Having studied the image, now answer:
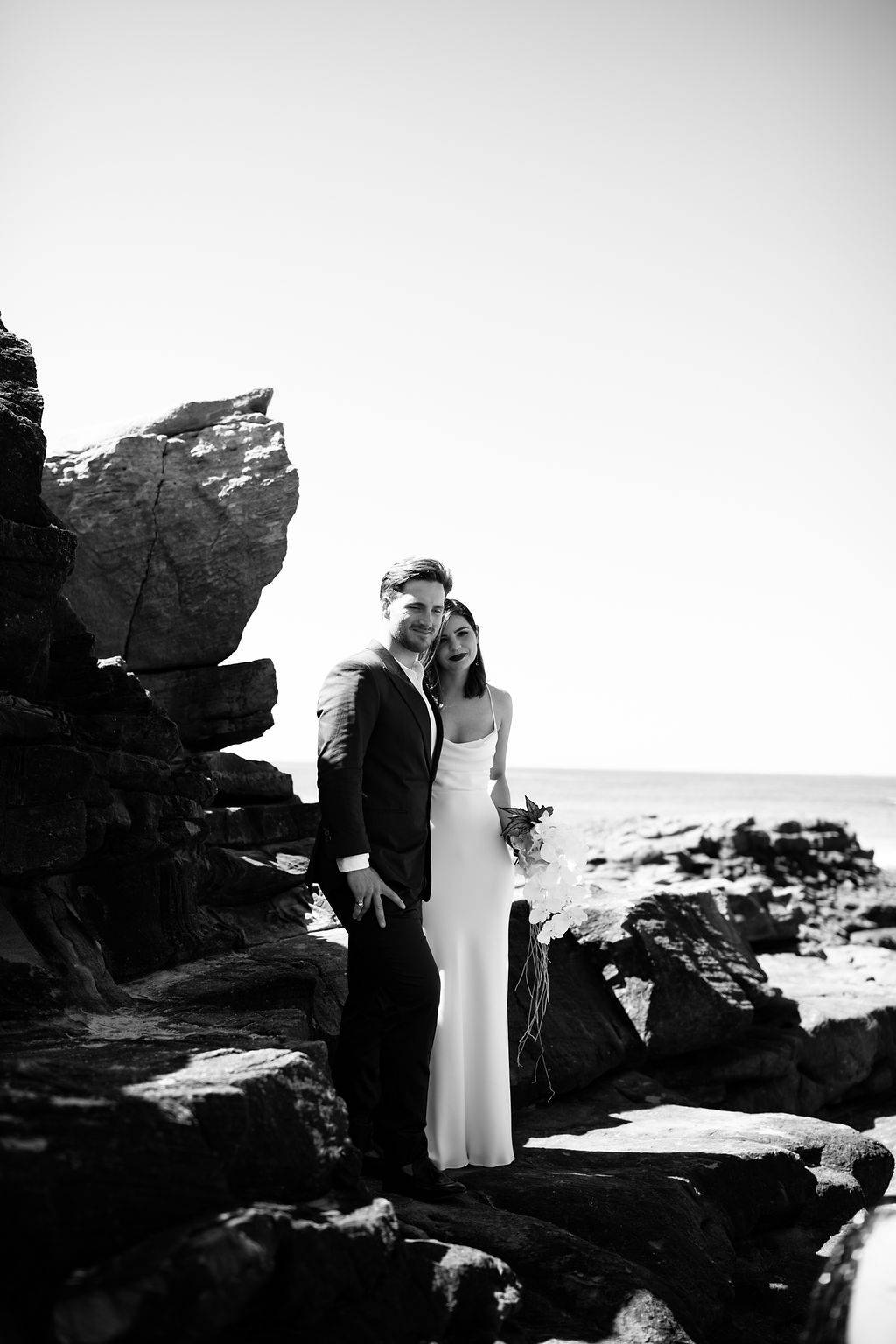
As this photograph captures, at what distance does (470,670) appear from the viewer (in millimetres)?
6430

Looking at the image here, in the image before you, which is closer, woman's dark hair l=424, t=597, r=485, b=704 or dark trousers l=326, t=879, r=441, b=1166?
dark trousers l=326, t=879, r=441, b=1166

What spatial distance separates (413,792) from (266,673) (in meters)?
4.49

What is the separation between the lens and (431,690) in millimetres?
5832

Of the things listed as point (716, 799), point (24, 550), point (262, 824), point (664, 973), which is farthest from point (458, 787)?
point (716, 799)

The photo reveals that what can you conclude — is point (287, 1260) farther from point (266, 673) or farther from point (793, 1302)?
point (266, 673)

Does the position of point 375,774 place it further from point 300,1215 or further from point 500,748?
point 300,1215

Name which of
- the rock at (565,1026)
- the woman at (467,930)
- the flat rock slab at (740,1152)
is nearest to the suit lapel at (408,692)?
the woman at (467,930)

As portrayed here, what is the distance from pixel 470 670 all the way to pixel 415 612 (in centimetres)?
123

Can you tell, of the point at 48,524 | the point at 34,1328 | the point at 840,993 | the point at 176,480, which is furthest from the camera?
the point at 840,993

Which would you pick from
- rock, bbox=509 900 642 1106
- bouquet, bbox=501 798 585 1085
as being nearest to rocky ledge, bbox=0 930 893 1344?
rock, bbox=509 900 642 1106

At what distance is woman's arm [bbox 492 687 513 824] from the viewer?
6438 mm

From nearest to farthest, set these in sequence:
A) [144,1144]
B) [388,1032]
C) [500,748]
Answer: [144,1144] < [388,1032] < [500,748]

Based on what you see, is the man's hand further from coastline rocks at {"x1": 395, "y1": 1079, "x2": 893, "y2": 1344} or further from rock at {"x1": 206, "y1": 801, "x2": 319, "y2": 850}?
rock at {"x1": 206, "y1": 801, "x2": 319, "y2": 850}

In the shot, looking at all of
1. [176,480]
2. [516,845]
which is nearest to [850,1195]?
[516,845]
